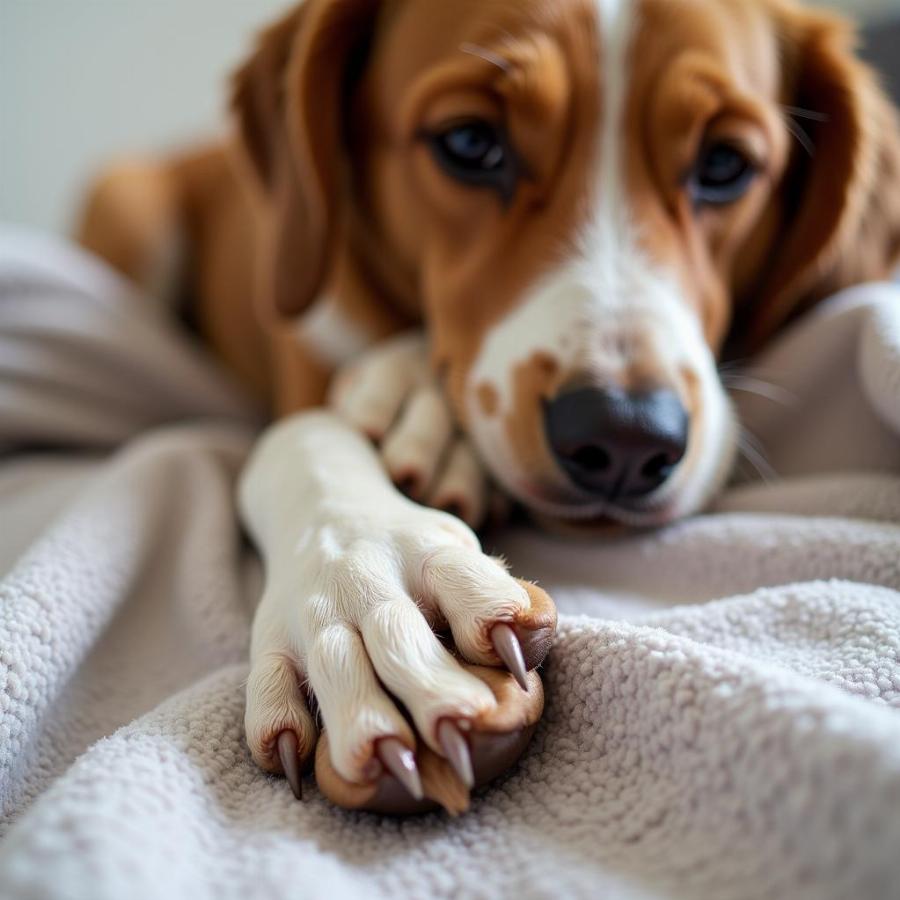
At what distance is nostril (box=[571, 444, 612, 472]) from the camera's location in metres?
0.81

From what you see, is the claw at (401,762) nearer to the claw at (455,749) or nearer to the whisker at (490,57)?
the claw at (455,749)

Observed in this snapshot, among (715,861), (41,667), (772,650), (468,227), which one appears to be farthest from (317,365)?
(715,861)

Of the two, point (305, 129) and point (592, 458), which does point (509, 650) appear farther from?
point (305, 129)

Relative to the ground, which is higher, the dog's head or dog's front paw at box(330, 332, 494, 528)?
the dog's head

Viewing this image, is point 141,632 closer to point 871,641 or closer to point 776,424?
point 871,641

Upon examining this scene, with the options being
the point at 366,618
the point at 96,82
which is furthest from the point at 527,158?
the point at 96,82

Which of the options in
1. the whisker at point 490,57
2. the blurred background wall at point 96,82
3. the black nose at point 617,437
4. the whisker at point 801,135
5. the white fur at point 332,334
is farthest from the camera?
the blurred background wall at point 96,82

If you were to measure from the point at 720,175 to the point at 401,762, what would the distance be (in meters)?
0.92

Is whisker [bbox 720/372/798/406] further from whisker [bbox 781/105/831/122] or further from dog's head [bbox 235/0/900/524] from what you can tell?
whisker [bbox 781/105/831/122]

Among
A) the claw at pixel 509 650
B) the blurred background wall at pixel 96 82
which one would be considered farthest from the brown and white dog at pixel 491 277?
the blurred background wall at pixel 96 82

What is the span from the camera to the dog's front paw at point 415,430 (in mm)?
858

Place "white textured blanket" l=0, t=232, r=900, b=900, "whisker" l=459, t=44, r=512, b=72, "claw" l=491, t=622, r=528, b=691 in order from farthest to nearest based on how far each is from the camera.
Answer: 1. "whisker" l=459, t=44, r=512, b=72
2. "claw" l=491, t=622, r=528, b=691
3. "white textured blanket" l=0, t=232, r=900, b=900

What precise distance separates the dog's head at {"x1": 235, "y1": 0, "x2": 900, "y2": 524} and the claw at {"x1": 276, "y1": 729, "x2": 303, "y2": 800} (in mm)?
409

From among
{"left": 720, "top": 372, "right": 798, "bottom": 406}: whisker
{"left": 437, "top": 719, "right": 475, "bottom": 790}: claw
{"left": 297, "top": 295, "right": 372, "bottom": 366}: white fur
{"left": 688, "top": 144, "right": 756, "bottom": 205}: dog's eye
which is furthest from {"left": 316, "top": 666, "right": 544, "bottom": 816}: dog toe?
{"left": 297, "top": 295, "right": 372, "bottom": 366}: white fur
